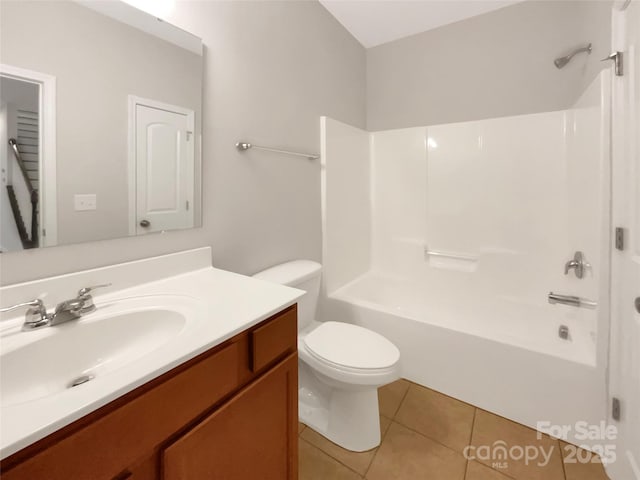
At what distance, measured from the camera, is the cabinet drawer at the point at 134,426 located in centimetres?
45

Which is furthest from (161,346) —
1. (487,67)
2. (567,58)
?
(487,67)

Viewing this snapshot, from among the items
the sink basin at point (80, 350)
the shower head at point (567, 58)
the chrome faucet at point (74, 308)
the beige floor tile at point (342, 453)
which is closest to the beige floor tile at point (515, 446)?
the beige floor tile at point (342, 453)

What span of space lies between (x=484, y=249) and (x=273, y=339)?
183 cm

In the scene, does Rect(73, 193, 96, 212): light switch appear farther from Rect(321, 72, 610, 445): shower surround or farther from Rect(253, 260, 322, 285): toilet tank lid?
Rect(321, 72, 610, 445): shower surround

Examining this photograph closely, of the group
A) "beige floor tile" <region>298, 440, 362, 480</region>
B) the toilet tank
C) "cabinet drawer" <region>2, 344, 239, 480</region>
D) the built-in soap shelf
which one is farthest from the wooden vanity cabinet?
the built-in soap shelf

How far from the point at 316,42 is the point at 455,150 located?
1216 mm

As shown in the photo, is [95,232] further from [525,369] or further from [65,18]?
[525,369]

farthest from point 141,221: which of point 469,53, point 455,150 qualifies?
point 469,53

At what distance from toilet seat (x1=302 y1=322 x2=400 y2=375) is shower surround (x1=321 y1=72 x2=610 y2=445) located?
418mm

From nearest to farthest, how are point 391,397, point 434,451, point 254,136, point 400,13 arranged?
point 434,451
point 254,136
point 391,397
point 400,13

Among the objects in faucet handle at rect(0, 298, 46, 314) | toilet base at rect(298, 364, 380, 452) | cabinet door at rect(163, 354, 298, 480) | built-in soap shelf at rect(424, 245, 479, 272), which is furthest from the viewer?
built-in soap shelf at rect(424, 245, 479, 272)

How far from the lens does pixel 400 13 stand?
203 centimetres

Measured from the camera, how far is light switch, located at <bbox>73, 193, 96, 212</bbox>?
908 mm

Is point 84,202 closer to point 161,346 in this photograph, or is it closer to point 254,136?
point 161,346
